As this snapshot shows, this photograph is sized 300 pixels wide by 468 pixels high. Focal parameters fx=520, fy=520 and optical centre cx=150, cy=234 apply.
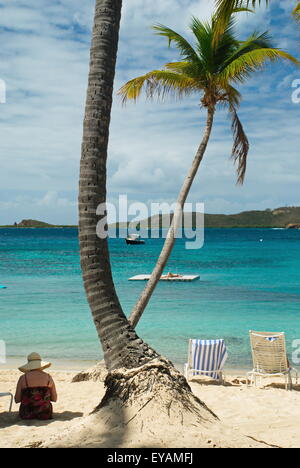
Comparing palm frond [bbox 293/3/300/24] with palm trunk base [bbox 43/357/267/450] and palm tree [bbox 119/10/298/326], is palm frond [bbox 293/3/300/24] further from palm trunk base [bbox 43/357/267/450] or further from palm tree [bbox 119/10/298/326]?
palm trunk base [bbox 43/357/267/450]

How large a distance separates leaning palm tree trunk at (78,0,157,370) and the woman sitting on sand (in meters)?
1.73

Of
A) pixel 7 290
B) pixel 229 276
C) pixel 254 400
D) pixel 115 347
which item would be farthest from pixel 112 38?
pixel 229 276

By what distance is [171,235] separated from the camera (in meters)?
9.82

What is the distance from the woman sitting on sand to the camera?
6254 millimetres

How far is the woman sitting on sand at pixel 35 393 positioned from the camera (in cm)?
625

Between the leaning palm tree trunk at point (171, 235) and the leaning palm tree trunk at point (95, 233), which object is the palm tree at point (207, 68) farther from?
the leaning palm tree trunk at point (95, 233)

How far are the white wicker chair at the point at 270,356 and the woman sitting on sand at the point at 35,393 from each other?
403 cm

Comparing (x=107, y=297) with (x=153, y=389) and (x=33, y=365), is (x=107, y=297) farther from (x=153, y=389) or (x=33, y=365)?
(x=33, y=365)

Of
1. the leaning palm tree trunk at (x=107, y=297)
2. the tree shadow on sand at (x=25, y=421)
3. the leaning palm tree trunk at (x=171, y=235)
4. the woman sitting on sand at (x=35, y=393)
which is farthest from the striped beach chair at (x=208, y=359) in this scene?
the leaning palm tree trunk at (x=107, y=297)

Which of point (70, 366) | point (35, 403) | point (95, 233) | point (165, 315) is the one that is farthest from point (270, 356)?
point (165, 315)

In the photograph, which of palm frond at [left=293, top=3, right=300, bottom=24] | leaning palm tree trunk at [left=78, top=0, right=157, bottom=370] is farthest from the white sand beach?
palm frond at [left=293, top=3, right=300, bottom=24]

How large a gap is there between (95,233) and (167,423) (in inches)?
70.6
